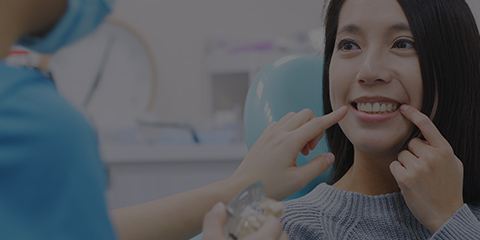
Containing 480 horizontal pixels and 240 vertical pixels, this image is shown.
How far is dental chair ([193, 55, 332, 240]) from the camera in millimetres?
1390

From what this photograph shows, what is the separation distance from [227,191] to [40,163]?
0.40 meters

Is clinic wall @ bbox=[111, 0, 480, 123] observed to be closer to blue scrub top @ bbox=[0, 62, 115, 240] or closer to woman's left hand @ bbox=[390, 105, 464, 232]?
woman's left hand @ bbox=[390, 105, 464, 232]

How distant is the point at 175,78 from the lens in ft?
9.78

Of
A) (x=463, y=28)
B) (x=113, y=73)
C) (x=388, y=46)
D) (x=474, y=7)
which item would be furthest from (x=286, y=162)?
(x=113, y=73)

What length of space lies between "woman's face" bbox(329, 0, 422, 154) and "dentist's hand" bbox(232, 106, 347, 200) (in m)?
0.15

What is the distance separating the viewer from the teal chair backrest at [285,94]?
1.39 m

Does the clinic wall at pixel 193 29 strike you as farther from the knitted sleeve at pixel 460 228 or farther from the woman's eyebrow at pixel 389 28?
the knitted sleeve at pixel 460 228

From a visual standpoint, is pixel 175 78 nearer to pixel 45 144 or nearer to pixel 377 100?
pixel 377 100

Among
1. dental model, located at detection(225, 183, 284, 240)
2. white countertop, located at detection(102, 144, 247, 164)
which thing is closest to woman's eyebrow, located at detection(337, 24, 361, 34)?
dental model, located at detection(225, 183, 284, 240)

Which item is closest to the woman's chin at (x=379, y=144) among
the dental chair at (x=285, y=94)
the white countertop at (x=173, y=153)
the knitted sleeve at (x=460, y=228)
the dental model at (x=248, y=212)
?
the knitted sleeve at (x=460, y=228)

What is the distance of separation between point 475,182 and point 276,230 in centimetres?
67

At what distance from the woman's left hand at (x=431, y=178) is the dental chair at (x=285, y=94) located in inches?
13.9

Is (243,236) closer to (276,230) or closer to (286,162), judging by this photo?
(276,230)

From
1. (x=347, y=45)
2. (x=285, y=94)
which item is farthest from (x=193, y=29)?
(x=347, y=45)
